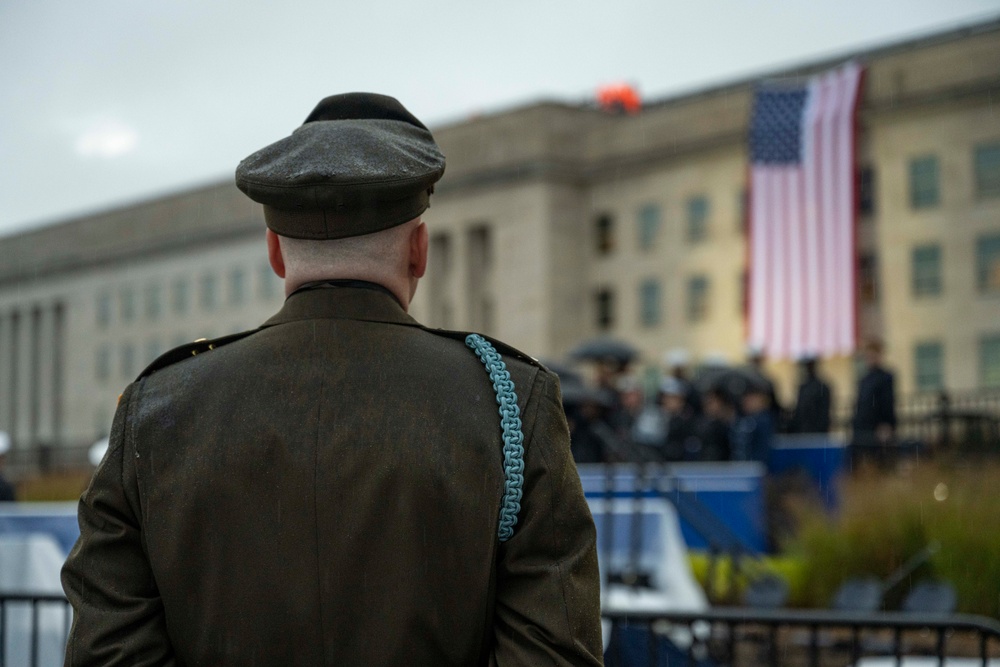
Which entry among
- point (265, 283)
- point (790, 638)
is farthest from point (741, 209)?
point (790, 638)

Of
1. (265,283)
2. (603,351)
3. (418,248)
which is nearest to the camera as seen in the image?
(418,248)

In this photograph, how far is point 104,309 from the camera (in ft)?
227

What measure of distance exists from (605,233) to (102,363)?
31.0m

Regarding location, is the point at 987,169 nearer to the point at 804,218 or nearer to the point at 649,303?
the point at 804,218

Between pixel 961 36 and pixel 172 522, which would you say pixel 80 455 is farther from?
pixel 172 522

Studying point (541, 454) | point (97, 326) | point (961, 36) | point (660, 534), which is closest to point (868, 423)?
point (660, 534)

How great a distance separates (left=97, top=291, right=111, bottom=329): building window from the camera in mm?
68500

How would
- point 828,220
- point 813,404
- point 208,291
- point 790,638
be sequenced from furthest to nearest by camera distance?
point 208,291, point 828,220, point 813,404, point 790,638

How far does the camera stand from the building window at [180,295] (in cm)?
6388

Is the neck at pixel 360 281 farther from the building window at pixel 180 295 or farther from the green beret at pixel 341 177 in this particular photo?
the building window at pixel 180 295

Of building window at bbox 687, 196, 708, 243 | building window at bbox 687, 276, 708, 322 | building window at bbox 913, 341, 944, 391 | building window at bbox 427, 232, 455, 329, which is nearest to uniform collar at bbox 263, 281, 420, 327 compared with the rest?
building window at bbox 913, 341, 944, 391

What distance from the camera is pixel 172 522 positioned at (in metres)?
2.21

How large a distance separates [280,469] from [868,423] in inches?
602

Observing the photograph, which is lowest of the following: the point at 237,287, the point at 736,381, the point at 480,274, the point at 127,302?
the point at 736,381
